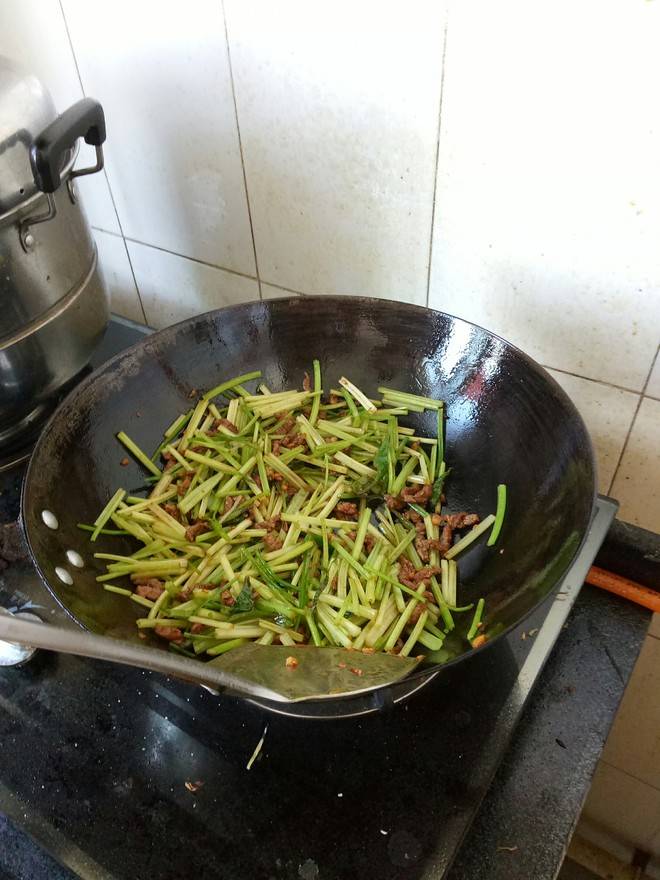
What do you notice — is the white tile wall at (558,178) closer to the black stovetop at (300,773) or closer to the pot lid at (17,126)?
the black stovetop at (300,773)

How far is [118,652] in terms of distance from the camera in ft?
1.78

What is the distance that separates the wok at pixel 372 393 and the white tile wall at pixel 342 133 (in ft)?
0.38

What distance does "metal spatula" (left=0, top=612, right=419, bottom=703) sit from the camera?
0.51 m

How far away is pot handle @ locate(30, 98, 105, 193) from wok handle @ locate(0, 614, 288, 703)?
50 centimetres

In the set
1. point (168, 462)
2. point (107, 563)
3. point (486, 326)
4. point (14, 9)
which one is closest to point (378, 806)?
point (107, 563)

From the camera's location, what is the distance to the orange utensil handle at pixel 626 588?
0.92 metres

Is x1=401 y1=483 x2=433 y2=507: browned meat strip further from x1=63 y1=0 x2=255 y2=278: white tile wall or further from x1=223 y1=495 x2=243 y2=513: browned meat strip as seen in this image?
x1=63 y1=0 x2=255 y2=278: white tile wall

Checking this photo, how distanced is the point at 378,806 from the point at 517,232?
703mm

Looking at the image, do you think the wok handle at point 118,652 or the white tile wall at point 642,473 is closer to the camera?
the wok handle at point 118,652

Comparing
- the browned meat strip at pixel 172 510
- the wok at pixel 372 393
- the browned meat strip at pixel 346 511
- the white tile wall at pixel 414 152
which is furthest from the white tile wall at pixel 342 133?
the browned meat strip at pixel 172 510

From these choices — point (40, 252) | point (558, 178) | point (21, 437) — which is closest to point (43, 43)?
point (40, 252)

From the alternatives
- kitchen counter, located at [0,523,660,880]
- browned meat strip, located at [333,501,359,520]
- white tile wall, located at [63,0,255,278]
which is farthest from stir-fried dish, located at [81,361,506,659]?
white tile wall, located at [63,0,255,278]

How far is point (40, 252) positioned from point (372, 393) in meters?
0.50

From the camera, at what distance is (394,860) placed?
26.0 inches
